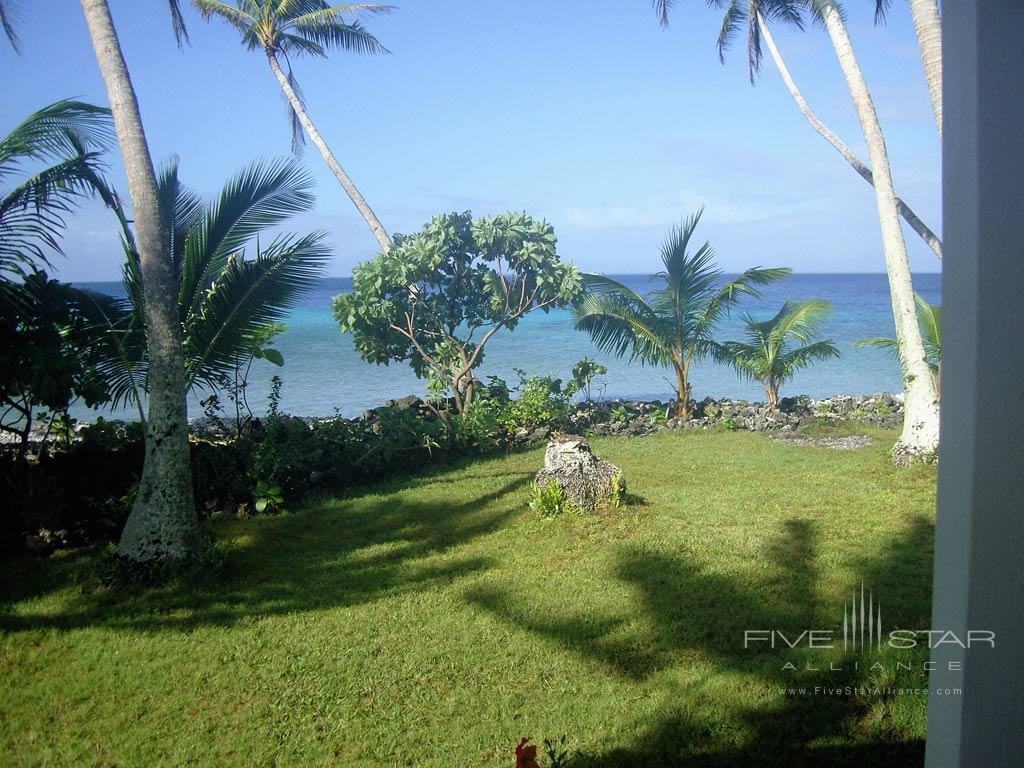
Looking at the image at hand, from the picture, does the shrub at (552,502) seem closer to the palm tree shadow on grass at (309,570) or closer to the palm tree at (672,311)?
the palm tree shadow on grass at (309,570)

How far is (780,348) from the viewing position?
12055 millimetres

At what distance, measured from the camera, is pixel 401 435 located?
28.9 ft

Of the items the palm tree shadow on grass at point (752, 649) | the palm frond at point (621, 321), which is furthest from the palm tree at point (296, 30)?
the palm tree shadow on grass at point (752, 649)

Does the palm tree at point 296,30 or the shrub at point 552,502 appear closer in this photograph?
the shrub at point 552,502

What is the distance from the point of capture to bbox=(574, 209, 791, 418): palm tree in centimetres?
1138

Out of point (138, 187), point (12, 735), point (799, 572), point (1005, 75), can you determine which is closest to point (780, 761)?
point (799, 572)

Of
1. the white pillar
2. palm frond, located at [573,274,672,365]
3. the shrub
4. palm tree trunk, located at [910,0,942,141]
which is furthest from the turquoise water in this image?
the white pillar

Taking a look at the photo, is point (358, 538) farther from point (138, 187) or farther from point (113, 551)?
point (138, 187)

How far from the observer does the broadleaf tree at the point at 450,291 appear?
10.2 m

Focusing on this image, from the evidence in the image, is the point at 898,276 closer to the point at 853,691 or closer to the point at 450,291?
the point at 450,291

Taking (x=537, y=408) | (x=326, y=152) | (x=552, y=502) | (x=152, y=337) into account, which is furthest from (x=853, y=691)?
(x=326, y=152)

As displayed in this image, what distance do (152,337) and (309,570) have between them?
1972mm

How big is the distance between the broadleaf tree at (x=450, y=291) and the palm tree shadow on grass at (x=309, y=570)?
11.2 ft

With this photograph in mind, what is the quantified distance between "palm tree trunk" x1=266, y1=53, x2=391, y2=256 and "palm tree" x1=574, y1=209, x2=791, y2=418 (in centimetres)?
388
